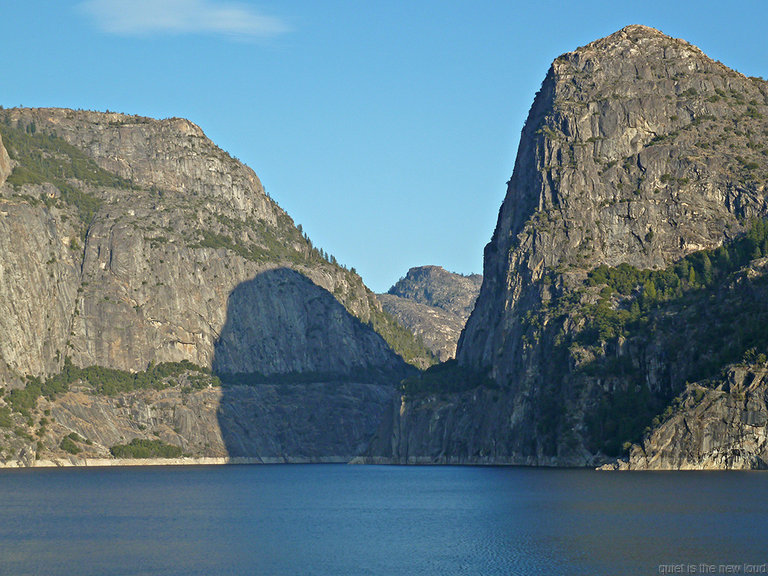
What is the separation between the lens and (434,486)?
197m

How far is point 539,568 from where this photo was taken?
9444 cm

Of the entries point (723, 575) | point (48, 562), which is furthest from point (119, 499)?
point (723, 575)

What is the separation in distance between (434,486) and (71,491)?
5336cm

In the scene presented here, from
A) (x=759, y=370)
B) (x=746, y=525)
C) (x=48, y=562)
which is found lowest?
(x=48, y=562)

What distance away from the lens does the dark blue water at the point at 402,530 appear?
97.4 meters

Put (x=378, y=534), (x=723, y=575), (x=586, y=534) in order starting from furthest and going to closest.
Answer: (x=378, y=534), (x=586, y=534), (x=723, y=575)

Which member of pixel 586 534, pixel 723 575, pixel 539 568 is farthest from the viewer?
pixel 586 534

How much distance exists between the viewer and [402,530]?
409 ft

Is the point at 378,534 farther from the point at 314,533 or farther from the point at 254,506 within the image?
the point at 254,506

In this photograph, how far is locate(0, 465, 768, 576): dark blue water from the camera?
97375 millimetres

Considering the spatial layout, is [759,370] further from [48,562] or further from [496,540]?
[48,562]

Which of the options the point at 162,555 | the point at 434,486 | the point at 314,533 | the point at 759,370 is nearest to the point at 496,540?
the point at 314,533

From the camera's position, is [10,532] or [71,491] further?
[71,491]

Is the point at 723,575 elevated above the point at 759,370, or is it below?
below
